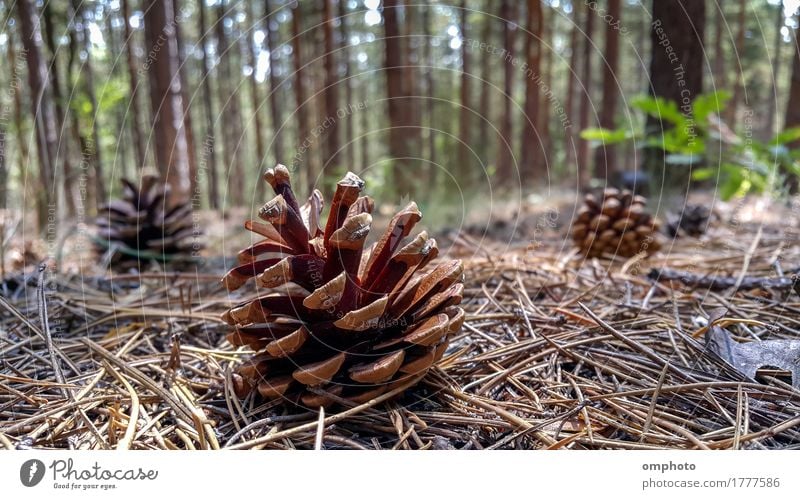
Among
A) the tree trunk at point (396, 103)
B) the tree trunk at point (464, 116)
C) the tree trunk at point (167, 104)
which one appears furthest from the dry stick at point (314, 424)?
the tree trunk at point (464, 116)

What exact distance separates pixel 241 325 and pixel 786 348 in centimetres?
88

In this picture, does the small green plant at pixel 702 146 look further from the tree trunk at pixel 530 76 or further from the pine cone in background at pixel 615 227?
the tree trunk at pixel 530 76

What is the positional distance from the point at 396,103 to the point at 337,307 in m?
4.41

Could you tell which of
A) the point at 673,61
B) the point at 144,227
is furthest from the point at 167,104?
the point at 673,61

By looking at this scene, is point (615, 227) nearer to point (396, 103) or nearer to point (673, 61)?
point (673, 61)

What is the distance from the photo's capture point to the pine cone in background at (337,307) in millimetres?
749

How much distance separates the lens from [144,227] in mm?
2117

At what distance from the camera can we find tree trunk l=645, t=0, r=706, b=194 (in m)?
2.84

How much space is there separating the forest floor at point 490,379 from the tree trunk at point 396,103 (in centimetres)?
330

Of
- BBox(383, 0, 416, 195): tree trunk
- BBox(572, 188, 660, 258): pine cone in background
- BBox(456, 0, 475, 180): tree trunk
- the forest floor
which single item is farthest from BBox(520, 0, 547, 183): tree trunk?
the forest floor

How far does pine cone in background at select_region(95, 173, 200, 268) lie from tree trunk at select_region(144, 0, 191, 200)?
1122 millimetres
